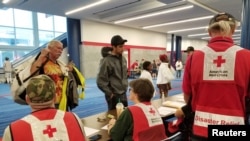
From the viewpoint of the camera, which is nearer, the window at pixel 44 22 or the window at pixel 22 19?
the window at pixel 22 19

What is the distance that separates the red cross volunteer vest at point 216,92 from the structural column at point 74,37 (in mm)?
10415

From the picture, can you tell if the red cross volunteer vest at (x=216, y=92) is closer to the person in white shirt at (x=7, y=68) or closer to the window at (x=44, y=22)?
the person in white shirt at (x=7, y=68)

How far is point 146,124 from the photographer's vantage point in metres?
1.39

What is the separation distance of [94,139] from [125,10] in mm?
8626

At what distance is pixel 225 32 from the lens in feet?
4.23

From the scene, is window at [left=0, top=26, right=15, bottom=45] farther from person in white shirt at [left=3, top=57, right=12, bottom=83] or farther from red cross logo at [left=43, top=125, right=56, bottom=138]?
red cross logo at [left=43, top=125, right=56, bottom=138]

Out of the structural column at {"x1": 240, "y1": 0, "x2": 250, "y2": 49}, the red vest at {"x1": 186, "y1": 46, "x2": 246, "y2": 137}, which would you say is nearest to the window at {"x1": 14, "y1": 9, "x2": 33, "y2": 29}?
the structural column at {"x1": 240, "y1": 0, "x2": 250, "y2": 49}

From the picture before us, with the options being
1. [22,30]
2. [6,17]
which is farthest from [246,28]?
[22,30]

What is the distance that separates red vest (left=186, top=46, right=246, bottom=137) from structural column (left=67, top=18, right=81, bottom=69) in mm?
10407

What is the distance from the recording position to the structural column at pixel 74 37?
35.9 feet

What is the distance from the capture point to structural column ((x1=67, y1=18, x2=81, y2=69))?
35.9ft

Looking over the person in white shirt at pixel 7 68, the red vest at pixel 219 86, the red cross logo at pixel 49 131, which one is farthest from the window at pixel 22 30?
the red vest at pixel 219 86

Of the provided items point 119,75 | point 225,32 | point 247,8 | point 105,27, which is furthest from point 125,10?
point 225,32

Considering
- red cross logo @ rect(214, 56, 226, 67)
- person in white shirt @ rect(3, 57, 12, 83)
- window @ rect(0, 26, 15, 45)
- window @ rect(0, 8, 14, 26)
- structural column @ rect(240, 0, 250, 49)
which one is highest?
window @ rect(0, 8, 14, 26)
